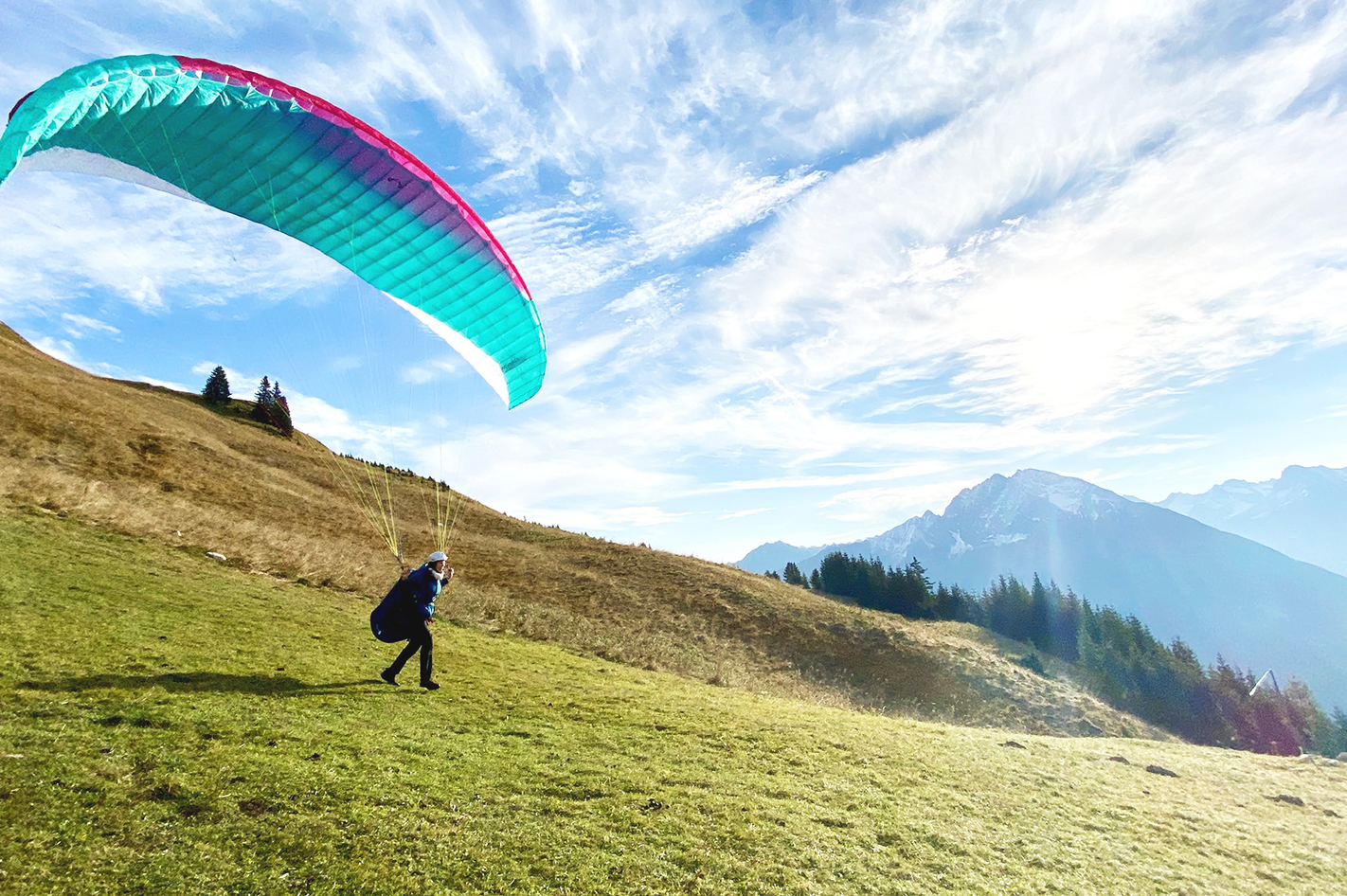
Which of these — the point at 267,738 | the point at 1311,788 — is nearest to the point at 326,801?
the point at 267,738

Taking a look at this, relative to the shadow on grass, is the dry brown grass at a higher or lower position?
higher

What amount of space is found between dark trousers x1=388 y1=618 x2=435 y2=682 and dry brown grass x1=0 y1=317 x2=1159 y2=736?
8737 millimetres

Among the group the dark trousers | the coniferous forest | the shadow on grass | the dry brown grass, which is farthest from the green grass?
the coniferous forest

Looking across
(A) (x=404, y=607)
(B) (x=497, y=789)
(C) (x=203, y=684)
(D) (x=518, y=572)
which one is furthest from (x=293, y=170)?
(D) (x=518, y=572)

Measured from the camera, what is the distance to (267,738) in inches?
266

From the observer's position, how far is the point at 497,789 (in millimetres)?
6523

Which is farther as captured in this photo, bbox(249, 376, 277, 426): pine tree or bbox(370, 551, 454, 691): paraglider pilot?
bbox(249, 376, 277, 426): pine tree

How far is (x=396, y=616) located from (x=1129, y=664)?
77093mm

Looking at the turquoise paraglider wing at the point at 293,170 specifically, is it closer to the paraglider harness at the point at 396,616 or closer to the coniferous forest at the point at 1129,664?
the paraglider harness at the point at 396,616

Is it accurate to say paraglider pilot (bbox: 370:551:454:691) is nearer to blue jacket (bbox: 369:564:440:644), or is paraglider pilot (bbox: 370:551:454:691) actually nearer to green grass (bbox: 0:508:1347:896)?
blue jacket (bbox: 369:564:440:644)

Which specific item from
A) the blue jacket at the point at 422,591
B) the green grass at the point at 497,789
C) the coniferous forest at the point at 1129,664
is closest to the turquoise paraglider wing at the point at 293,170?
the blue jacket at the point at 422,591

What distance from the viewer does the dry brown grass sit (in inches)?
779

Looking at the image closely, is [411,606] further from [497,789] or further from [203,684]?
[497,789]

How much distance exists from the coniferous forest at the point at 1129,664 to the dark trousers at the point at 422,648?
167 feet
